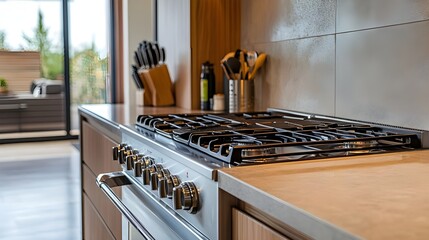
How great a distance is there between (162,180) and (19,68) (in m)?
6.23

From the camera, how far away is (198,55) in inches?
99.9

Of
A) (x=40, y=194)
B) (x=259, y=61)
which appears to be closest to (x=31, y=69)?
(x=40, y=194)

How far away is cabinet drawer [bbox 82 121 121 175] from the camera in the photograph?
2166 mm

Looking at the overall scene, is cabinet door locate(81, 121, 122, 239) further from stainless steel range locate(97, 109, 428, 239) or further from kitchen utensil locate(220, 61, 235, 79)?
kitchen utensil locate(220, 61, 235, 79)

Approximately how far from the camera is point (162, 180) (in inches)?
48.8

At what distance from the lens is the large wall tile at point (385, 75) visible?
138 centimetres

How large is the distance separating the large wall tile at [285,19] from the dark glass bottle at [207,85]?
23 cm

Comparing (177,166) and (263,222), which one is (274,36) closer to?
(177,166)

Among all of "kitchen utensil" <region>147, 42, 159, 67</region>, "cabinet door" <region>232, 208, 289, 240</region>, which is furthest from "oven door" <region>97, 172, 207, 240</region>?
"kitchen utensil" <region>147, 42, 159, 67</region>

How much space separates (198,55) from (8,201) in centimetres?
224

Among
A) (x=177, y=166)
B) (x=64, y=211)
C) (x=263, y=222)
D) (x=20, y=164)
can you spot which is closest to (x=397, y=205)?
(x=263, y=222)

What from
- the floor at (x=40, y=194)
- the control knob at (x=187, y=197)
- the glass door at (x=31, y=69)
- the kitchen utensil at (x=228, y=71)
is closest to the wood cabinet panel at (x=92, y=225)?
the floor at (x=40, y=194)

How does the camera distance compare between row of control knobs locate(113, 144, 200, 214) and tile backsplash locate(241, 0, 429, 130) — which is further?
tile backsplash locate(241, 0, 429, 130)

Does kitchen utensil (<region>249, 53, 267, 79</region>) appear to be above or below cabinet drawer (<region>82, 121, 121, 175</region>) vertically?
above
